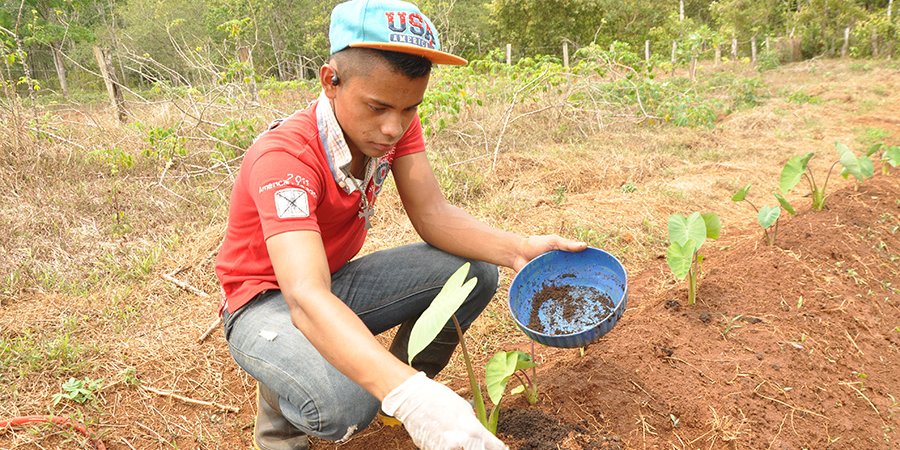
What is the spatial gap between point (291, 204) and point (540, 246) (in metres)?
0.78

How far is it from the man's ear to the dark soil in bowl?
86cm

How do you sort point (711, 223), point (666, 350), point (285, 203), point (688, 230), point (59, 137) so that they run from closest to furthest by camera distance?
point (285, 203), point (666, 350), point (688, 230), point (711, 223), point (59, 137)

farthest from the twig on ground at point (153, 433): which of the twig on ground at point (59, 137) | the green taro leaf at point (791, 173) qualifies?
the twig on ground at point (59, 137)

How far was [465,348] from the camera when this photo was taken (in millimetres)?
1503

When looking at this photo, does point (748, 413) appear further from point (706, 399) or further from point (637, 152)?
point (637, 152)

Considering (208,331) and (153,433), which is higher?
(208,331)

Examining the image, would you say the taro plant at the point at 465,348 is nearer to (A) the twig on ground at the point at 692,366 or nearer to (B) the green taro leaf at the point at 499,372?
(B) the green taro leaf at the point at 499,372

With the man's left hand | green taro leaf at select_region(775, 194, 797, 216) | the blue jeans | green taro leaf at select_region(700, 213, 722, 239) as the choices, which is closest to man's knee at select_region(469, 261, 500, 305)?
the blue jeans

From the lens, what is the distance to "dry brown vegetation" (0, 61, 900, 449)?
202 cm

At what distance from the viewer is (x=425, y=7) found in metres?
5.60

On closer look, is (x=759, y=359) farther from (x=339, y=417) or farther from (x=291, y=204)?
(x=291, y=204)

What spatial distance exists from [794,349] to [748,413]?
0.43 metres

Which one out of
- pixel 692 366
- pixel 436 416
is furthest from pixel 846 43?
pixel 436 416

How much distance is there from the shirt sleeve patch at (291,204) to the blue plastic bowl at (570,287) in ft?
2.21
